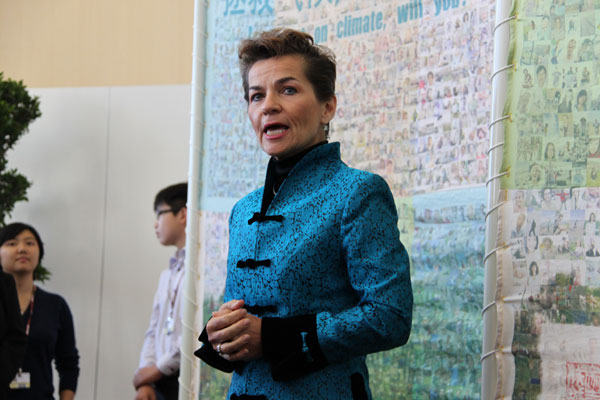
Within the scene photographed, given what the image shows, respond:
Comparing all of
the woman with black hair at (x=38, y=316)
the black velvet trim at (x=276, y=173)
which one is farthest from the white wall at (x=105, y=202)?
the black velvet trim at (x=276, y=173)

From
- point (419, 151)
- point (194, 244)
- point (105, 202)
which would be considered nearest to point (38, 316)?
point (194, 244)

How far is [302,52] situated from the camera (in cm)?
144

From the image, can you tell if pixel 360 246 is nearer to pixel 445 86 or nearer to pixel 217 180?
pixel 445 86

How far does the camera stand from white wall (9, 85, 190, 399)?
489 centimetres

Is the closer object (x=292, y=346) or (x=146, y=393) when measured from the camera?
(x=292, y=346)

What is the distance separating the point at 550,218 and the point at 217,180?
3.68ft

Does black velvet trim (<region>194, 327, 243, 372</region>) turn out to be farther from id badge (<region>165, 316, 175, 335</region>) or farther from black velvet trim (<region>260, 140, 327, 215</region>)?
id badge (<region>165, 316, 175, 335</region>)

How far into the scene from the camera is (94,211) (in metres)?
5.05

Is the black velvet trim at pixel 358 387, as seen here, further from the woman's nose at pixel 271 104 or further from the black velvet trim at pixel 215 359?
the woman's nose at pixel 271 104

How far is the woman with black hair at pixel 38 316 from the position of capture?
3.40 metres

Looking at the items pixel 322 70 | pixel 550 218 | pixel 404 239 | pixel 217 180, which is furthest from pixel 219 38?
pixel 550 218

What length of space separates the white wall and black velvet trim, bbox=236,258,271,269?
3.51 meters

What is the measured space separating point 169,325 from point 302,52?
179 centimetres

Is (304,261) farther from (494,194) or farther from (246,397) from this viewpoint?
(494,194)
